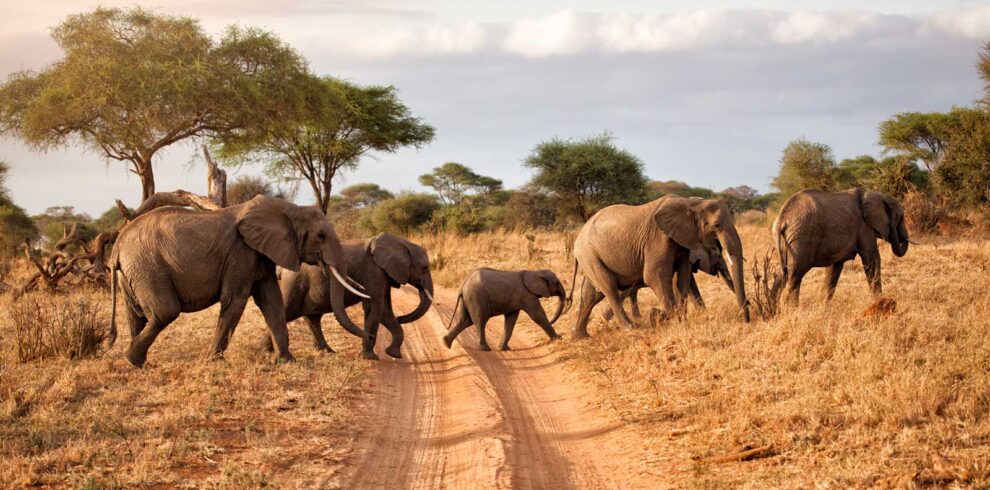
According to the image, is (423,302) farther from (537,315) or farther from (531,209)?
(531,209)

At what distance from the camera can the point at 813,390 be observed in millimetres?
8055

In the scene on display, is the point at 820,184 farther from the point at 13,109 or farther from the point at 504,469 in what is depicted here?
the point at 504,469

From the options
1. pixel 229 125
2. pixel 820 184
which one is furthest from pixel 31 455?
pixel 820 184

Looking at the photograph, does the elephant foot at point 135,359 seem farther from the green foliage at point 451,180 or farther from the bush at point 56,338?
the green foliage at point 451,180

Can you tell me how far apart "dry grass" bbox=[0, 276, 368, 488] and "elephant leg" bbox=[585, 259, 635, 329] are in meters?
3.75

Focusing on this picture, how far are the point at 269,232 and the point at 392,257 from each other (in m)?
2.06

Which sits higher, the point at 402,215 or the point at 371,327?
the point at 402,215

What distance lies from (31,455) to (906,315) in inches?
339

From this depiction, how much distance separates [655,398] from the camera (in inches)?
354

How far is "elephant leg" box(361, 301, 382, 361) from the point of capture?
12.2 metres

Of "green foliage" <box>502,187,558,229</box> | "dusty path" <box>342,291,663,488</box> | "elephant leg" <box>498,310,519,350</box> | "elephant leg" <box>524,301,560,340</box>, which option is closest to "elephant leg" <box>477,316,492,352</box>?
"elephant leg" <box>498,310,519,350</box>

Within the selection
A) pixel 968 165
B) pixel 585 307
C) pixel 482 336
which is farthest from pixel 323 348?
pixel 968 165

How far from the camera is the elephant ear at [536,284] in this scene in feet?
43.9

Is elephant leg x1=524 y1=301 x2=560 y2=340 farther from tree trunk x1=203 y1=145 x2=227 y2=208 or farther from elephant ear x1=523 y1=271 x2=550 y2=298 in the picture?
tree trunk x1=203 y1=145 x2=227 y2=208
